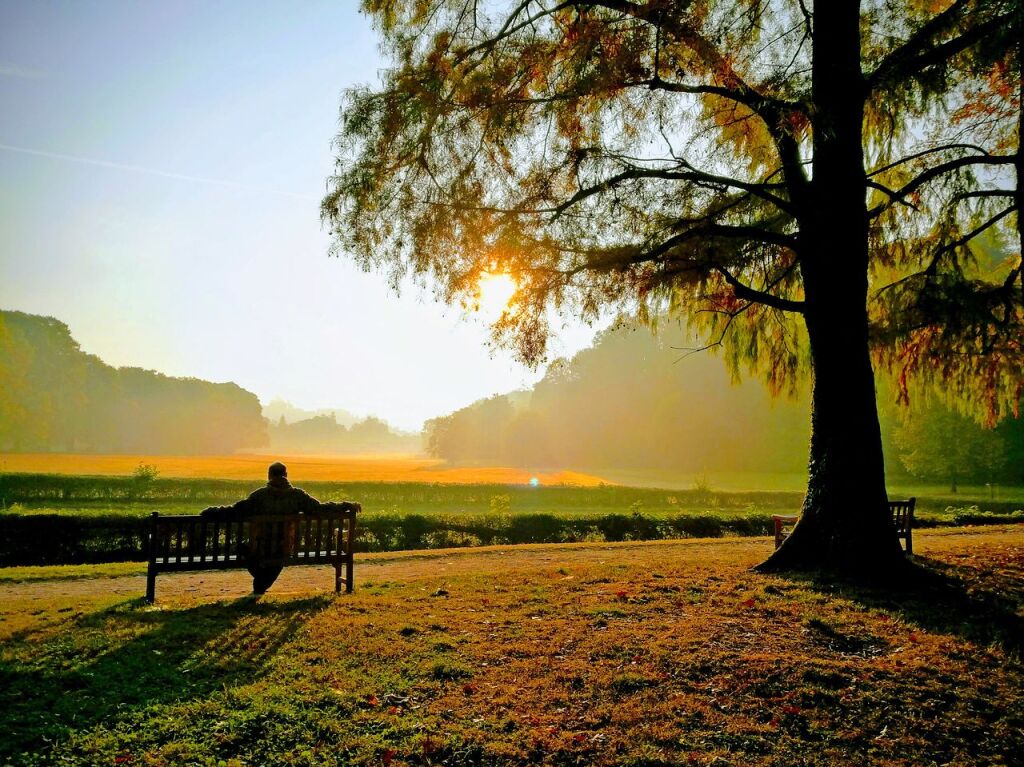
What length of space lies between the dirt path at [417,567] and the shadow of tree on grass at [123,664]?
1.91 meters

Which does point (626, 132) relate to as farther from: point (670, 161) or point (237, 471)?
point (237, 471)

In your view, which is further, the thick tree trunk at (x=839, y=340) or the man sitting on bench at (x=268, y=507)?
the thick tree trunk at (x=839, y=340)

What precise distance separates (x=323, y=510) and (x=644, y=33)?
7.34 m

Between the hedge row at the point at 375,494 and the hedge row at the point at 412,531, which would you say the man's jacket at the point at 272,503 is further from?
the hedge row at the point at 375,494

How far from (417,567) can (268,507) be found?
4.40m

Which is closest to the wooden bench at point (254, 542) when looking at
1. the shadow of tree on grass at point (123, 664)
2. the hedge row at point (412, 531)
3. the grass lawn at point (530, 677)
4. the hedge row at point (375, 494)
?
the grass lawn at point (530, 677)

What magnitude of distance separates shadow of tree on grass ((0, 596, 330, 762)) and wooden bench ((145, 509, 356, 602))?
3.00 ft

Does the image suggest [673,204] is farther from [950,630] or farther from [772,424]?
[772,424]

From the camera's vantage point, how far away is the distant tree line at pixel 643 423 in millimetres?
71750

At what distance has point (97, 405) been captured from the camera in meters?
76.2

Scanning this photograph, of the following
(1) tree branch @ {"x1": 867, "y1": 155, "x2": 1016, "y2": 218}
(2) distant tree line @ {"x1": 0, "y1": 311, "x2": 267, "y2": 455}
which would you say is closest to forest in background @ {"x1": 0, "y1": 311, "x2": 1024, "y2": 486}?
(2) distant tree line @ {"x1": 0, "y1": 311, "x2": 267, "y2": 455}

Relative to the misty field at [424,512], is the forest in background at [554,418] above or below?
above

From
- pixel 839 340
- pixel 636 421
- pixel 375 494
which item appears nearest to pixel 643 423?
pixel 636 421

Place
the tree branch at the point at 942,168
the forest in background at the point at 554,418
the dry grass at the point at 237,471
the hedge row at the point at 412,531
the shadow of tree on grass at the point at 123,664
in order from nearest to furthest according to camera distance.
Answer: the shadow of tree on grass at the point at 123,664 < the tree branch at the point at 942,168 < the hedge row at the point at 412,531 < the dry grass at the point at 237,471 < the forest in background at the point at 554,418
